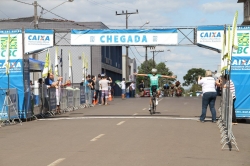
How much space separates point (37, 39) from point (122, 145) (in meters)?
10.1

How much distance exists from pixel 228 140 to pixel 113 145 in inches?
115

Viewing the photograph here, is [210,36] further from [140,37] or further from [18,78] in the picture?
[18,78]

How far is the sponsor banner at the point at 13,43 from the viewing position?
19.9 metres

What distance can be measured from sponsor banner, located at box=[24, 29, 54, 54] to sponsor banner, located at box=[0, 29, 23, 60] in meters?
0.32

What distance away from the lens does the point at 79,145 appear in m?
11.9

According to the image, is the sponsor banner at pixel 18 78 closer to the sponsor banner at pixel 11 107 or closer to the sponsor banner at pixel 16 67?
the sponsor banner at pixel 16 67

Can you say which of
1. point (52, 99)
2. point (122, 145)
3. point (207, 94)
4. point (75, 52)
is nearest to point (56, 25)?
point (75, 52)

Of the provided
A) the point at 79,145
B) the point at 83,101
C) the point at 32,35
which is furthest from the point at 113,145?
the point at 83,101

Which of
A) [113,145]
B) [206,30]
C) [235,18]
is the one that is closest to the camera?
[113,145]

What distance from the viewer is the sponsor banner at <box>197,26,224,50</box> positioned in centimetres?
1952

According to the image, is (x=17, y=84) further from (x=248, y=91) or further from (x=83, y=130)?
(x=248, y=91)

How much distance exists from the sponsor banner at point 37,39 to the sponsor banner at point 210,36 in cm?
620

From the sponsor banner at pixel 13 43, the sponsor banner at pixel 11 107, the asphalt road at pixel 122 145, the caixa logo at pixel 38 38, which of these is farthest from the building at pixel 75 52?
the asphalt road at pixel 122 145

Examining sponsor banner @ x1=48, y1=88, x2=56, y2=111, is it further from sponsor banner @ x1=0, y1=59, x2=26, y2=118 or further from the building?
the building
